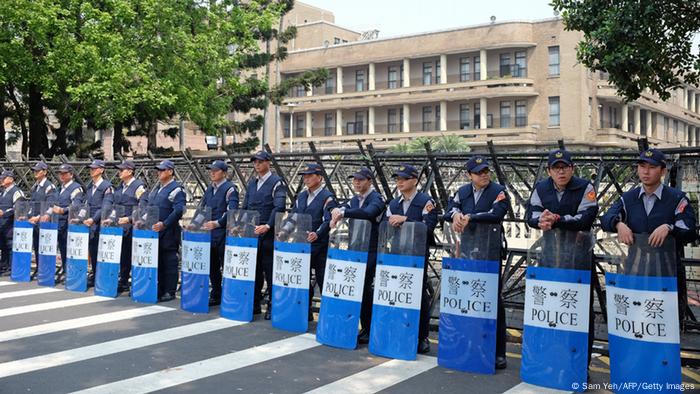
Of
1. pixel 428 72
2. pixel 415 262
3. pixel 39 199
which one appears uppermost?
pixel 428 72

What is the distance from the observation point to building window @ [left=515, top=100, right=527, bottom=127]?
54.7 metres

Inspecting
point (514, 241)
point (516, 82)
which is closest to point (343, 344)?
point (514, 241)

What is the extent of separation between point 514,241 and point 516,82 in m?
41.7

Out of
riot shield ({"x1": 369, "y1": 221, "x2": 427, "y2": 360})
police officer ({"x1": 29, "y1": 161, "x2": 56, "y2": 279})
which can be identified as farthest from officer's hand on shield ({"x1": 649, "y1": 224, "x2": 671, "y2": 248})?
police officer ({"x1": 29, "y1": 161, "x2": 56, "y2": 279})

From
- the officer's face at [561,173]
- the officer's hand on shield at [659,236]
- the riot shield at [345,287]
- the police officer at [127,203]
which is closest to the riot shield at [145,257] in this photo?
the police officer at [127,203]

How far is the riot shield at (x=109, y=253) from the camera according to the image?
11.1 meters

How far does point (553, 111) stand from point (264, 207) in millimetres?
47455

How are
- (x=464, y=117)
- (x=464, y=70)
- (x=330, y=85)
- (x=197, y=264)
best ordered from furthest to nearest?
(x=330, y=85) → (x=464, y=117) → (x=464, y=70) → (x=197, y=264)

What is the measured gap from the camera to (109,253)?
1120 centimetres

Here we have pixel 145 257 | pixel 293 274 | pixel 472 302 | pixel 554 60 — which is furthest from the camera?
pixel 554 60

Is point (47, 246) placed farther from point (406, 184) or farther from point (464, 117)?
point (464, 117)

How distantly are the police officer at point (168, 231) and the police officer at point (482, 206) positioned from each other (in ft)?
16.4

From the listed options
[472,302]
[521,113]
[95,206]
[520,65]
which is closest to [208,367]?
[472,302]

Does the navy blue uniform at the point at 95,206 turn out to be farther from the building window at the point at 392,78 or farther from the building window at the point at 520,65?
the building window at the point at 392,78
